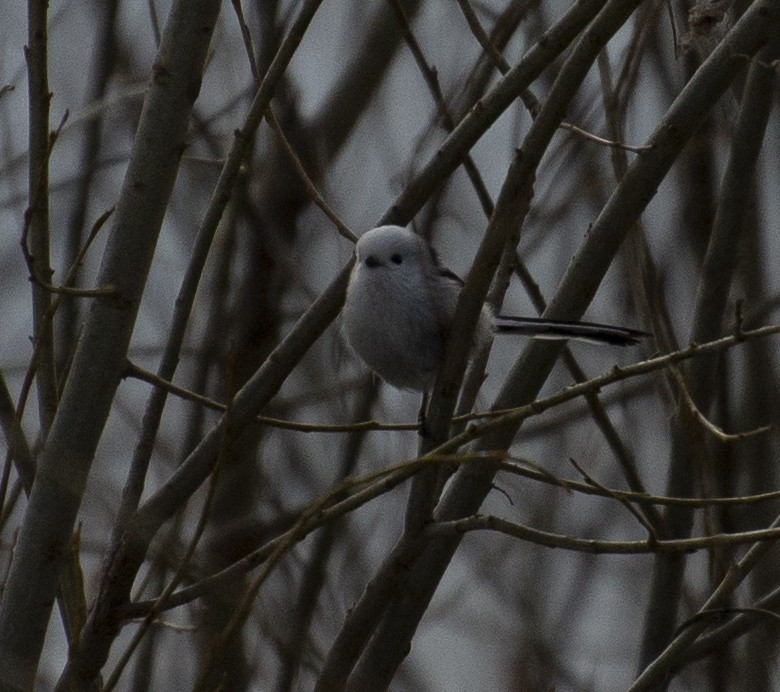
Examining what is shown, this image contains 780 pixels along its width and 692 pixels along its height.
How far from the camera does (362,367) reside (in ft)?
9.88

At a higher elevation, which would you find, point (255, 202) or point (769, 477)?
point (255, 202)

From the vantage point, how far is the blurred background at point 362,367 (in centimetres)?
269

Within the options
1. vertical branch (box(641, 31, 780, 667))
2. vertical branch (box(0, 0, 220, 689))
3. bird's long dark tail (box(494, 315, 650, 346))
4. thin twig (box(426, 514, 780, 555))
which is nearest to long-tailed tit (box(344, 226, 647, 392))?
bird's long dark tail (box(494, 315, 650, 346))

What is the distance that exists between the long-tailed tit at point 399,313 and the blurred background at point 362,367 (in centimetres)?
23

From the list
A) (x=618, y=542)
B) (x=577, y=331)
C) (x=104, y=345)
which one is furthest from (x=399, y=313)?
(x=618, y=542)

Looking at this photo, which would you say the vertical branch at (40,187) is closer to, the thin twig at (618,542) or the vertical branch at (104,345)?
the vertical branch at (104,345)

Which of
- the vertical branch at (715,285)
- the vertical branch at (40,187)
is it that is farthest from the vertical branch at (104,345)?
the vertical branch at (715,285)

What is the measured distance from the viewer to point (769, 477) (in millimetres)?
3072

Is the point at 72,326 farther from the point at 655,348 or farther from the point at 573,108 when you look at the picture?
the point at 573,108

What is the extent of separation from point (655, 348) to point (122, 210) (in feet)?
3.23

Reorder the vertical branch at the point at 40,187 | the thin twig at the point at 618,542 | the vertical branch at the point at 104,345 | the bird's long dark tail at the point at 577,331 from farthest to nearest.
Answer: the bird's long dark tail at the point at 577,331 → the vertical branch at the point at 40,187 → the vertical branch at the point at 104,345 → the thin twig at the point at 618,542

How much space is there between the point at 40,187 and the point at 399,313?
0.63 meters

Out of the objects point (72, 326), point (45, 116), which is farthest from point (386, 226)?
point (72, 326)

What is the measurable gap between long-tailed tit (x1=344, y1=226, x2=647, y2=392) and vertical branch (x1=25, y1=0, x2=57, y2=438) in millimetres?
494
